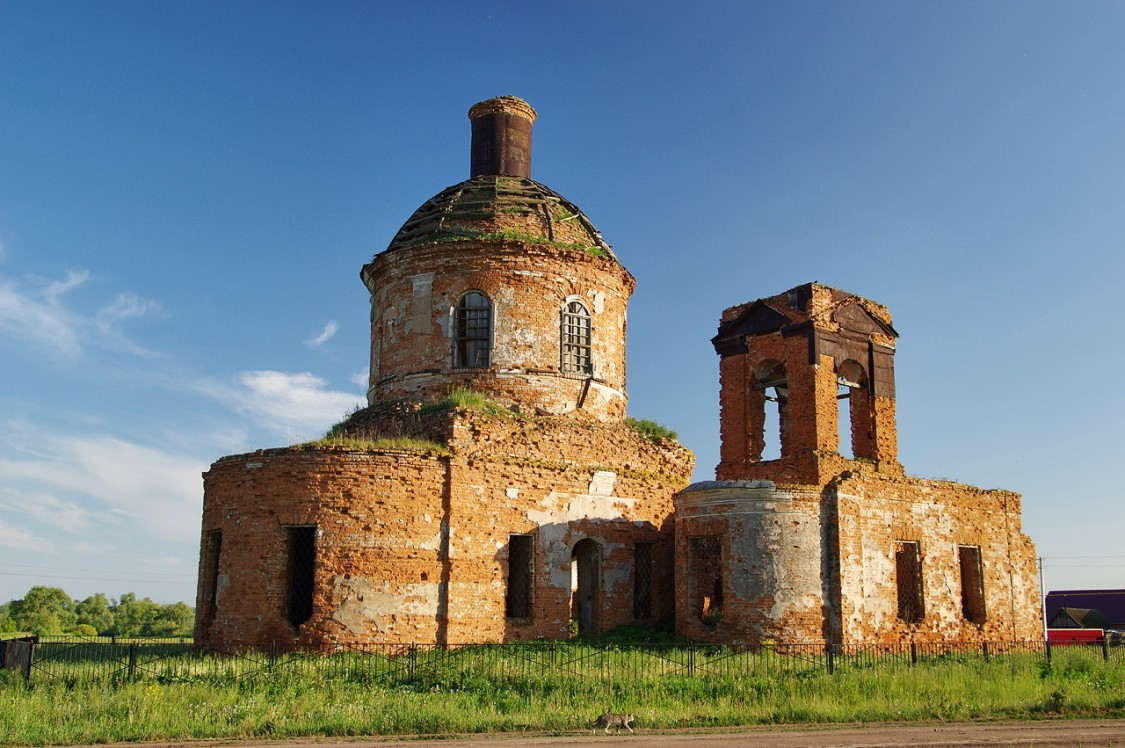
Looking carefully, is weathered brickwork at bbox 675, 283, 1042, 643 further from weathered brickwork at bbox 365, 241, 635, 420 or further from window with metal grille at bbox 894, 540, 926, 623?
weathered brickwork at bbox 365, 241, 635, 420

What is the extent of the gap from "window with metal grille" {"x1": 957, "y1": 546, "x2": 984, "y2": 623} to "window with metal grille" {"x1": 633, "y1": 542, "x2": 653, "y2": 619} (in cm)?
570

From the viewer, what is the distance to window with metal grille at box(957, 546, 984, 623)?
18.9m

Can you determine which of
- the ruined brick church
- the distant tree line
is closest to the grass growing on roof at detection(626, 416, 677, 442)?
the ruined brick church

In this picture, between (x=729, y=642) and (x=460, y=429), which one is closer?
(x=729, y=642)

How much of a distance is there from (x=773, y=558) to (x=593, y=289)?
714 cm

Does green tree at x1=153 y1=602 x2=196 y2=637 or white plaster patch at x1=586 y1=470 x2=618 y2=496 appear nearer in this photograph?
white plaster patch at x1=586 y1=470 x2=618 y2=496

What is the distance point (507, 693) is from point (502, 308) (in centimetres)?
876

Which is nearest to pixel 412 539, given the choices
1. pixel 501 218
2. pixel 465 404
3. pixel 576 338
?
pixel 465 404

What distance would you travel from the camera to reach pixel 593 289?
2067cm

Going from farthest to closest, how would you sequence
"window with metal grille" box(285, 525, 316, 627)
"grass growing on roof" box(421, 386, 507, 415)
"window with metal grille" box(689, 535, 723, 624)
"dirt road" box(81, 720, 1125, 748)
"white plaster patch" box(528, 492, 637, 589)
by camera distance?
1. "grass growing on roof" box(421, 386, 507, 415)
2. "white plaster patch" box(528, 492, 637, 589)
3. "window with metal grille" box(689, 535, 723, 624)
4. "window with metal grille" box(285, 525, 316, 627)
5. "dirt road" box(81, 720, 1125, 748)

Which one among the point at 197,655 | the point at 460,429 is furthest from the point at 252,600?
the point at 460,429

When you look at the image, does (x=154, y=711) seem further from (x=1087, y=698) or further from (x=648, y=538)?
(x=1087, y=698)

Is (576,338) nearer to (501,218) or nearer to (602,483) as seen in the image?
(501,218)

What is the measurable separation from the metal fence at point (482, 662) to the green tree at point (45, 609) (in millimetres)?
25747
